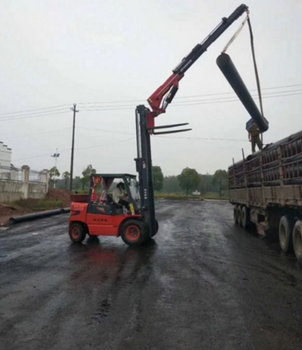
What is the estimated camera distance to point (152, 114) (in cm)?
1177

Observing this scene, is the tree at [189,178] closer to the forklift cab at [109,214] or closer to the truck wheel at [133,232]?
the forklift cab at [109,214]

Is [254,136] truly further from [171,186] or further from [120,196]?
[171,186]

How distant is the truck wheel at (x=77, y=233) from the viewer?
11.1 metres

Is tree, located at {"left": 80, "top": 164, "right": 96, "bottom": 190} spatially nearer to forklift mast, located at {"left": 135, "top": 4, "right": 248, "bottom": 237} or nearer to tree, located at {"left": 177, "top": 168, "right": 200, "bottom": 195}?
tree, located at {"left": 177, "top": 168, "right": 200, "bottom": 195}

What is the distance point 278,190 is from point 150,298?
17.3 feet

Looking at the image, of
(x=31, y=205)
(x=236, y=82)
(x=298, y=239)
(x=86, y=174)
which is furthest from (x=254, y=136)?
(x=86, y=174)

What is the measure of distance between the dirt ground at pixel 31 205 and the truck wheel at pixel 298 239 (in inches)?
527

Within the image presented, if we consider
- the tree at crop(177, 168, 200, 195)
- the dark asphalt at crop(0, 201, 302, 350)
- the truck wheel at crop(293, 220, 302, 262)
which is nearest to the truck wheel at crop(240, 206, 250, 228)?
the dark asphalt at crop(0, 201, 302, 350)

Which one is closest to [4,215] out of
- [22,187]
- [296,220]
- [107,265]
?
[22,187]

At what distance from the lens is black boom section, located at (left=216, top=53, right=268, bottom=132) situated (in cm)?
947

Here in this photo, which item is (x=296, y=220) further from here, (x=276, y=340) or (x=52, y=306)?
(x=52, y=306)

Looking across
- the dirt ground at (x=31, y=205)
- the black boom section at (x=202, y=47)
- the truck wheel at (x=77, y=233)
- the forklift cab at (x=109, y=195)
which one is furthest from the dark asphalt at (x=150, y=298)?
the dirt ground at (x=31, y=205)

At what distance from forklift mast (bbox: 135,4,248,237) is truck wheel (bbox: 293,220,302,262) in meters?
4.25

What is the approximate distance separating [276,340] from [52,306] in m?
3.13
